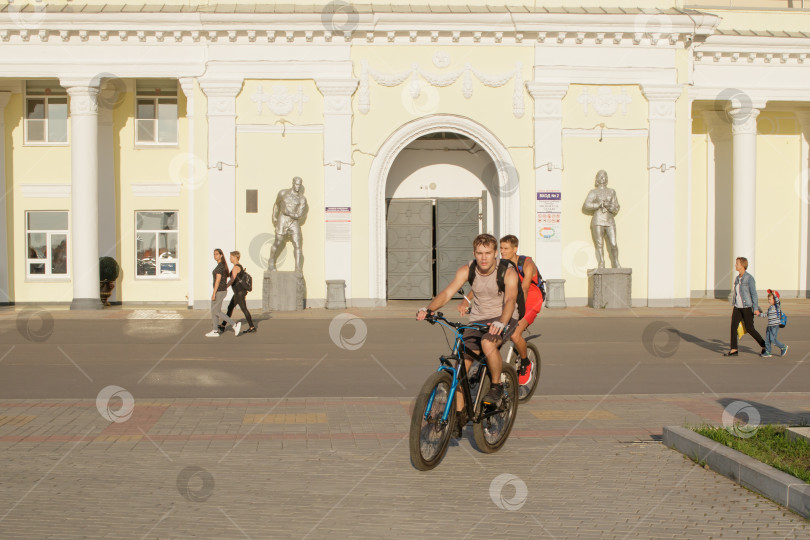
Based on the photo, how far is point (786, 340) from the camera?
57.1 feet

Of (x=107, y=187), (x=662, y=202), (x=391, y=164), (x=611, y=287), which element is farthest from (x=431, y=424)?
(x=107, y=187)

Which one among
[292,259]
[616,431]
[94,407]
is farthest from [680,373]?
[292,259]

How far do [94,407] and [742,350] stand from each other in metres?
11.1

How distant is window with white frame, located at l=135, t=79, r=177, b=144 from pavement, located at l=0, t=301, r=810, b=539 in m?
12.5

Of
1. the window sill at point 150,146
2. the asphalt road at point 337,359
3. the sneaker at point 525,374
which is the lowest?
the asphalt road at point 337,359

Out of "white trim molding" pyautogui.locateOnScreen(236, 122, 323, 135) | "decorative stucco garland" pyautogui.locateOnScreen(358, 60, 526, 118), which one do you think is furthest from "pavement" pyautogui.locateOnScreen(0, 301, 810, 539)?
"decorative stucco garland" pyautogui.locateOnScreen(358, 60, 526, 118)

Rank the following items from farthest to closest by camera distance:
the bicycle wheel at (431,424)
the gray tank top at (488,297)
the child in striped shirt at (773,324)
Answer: the child in striped shirt at (773,324) → the gray tank top at (488,297) → the bicycle wheel at (431,424)

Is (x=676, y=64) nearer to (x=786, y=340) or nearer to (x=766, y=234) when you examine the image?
(x=766, y=234)

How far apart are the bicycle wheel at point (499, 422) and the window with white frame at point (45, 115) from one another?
2151cm

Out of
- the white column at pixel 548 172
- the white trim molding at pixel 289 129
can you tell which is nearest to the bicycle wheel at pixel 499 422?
the white column at pixel 548 172

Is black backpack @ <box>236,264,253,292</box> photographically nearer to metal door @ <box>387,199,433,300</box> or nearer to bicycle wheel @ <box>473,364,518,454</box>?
metal door @ <box>387,199,433,300</box>

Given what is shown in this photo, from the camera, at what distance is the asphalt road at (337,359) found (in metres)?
11.4

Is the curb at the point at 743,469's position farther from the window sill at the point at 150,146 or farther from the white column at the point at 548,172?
the window sill at the point at 150,146

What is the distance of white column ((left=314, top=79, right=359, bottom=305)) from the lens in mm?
24047
